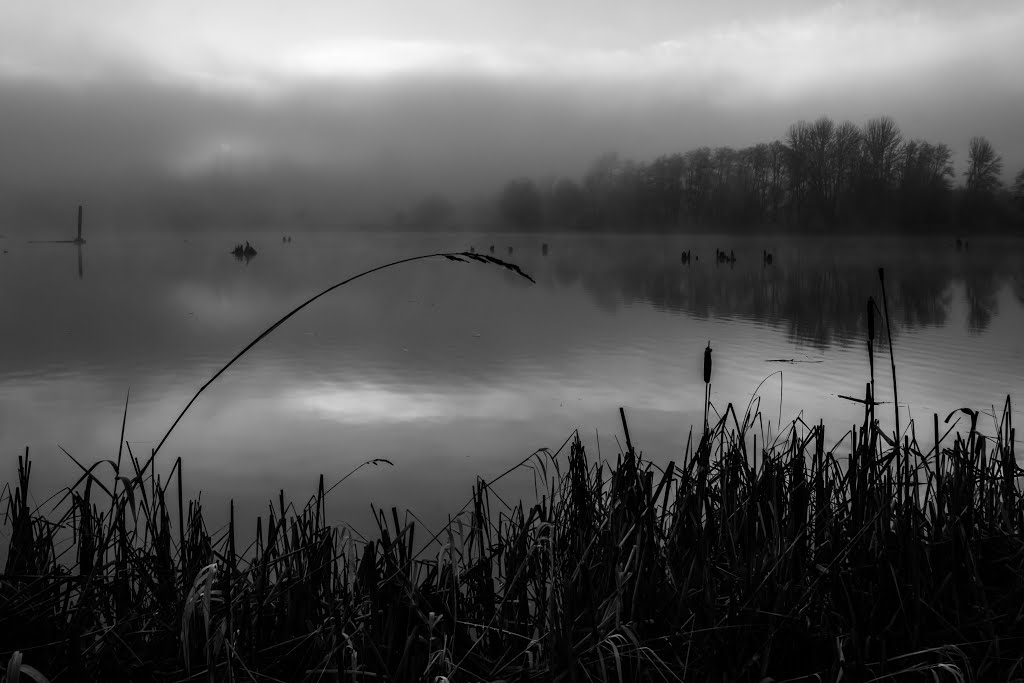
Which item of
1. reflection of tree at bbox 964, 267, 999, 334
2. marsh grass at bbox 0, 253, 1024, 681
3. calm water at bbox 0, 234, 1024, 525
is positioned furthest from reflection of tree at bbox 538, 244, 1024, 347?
marsh grass at bbox 0, 253, 1024, 681

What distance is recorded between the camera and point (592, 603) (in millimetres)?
2227

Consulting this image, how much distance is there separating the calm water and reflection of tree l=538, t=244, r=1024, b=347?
169 millimetres

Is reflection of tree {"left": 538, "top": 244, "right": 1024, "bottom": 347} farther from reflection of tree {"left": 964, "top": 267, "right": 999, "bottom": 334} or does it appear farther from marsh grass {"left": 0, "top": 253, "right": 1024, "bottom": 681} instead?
marsh grass {"left": 0, "top": 253, "right": 1024, "bottom": 681}

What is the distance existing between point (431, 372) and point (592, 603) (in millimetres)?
7678

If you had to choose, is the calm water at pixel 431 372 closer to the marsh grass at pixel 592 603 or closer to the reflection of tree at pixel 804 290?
the reflection of tree at pixel 804 290

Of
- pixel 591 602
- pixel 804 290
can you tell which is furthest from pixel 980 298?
pixel 591 602

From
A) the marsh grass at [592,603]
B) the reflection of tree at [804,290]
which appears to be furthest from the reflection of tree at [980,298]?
the marsh grass at [592,603]

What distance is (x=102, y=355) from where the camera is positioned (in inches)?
438

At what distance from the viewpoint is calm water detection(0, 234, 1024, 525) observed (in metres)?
6.12

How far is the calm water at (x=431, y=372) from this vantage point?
241 inches

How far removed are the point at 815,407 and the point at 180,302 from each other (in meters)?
15.7

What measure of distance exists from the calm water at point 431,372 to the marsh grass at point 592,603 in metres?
2.34

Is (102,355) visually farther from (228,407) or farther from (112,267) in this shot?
(112,267)

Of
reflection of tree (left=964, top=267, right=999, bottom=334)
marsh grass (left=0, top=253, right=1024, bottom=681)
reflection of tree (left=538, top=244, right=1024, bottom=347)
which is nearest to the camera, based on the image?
marsh grass (left=0, top=253, right=1024, bottom=681)
